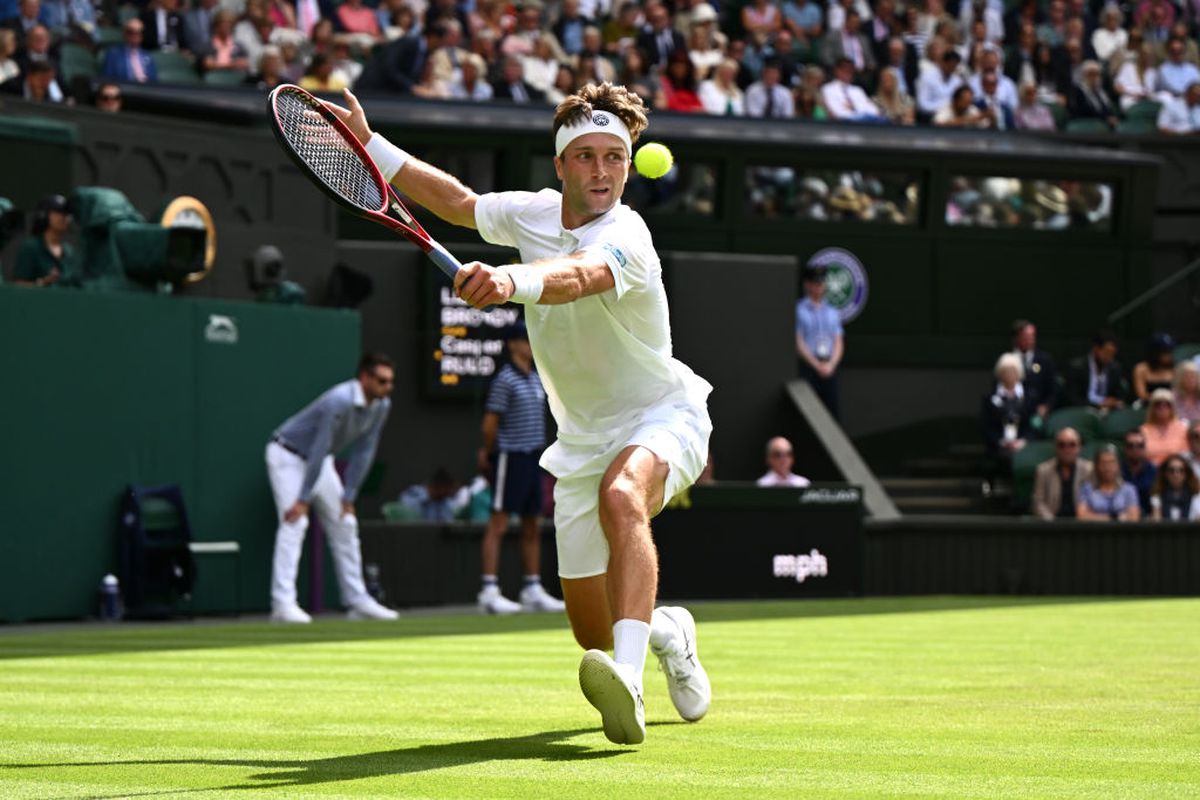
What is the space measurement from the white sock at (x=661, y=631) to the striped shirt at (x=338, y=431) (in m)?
8.32

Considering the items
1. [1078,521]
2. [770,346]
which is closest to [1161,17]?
[770,346]

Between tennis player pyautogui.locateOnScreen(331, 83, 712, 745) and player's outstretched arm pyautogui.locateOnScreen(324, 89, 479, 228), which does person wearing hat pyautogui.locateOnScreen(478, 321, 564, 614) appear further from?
tennis player pyautogui.locateOnScreen(331, 83, 712, 745)

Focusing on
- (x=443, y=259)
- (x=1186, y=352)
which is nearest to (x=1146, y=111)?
(x=1186, y=352)

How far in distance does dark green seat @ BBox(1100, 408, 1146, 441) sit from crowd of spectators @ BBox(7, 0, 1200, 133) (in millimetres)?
4406

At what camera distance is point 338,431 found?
1540 centimetres

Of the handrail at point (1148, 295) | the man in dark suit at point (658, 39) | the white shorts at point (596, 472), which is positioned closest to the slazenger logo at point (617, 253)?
the white shorts at point (596, 472)

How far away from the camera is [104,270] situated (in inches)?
598

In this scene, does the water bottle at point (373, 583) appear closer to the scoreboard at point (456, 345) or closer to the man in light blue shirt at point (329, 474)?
the man in light blue shirt at point (329, 474)

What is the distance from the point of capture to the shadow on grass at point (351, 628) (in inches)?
468

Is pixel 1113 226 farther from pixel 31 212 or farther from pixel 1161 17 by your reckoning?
pixel 31 212

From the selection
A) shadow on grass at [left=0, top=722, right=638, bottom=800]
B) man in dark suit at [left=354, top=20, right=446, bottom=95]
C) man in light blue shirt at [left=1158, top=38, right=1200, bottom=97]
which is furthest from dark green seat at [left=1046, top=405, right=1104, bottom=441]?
shadow on grass at [left=0, top=722, right=638, bottom=800]

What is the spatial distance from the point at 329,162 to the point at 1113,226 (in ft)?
60.8

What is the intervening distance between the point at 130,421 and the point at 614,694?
31.4ft

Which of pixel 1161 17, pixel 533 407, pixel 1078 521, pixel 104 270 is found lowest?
pixel 1078 521
